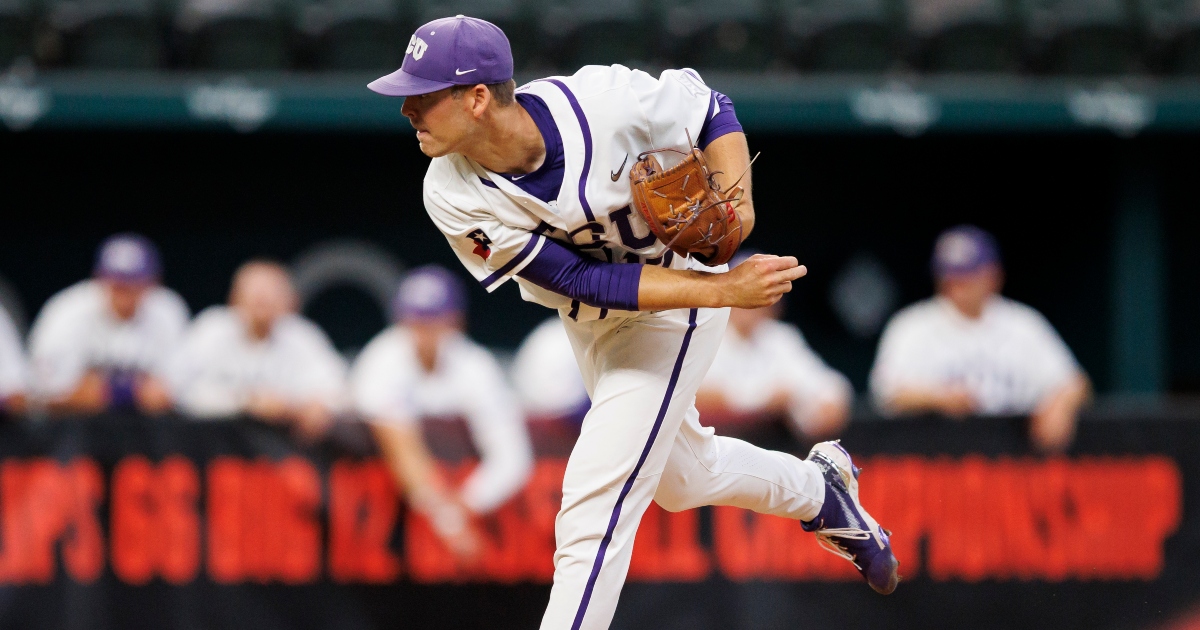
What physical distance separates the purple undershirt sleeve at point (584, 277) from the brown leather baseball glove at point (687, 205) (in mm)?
130

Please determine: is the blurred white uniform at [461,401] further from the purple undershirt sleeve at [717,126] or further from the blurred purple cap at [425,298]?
the purple undershirt sleeve at [717,126]

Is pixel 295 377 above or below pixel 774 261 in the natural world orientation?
below

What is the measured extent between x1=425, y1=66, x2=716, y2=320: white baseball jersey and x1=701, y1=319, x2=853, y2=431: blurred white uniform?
7.88ft

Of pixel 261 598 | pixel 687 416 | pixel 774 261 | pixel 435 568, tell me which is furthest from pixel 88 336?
pixel 774 261

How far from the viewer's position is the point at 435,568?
5.29 m

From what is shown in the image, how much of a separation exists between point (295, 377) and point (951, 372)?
287 centimetres

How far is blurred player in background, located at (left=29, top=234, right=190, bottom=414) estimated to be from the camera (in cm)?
578

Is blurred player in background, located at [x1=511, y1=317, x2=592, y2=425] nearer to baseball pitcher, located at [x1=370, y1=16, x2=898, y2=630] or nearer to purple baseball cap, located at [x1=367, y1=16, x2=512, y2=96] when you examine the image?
baseball pitcher, located at [x1=370, y1=16, x2=898, y2=630]

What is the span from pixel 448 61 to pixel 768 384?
10.1 feet

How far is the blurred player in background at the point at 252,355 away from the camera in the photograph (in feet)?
18.8

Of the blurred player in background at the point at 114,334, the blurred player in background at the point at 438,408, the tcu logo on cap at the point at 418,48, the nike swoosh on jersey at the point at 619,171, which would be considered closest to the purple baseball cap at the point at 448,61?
the tcu logo on cap at the point at 418,48

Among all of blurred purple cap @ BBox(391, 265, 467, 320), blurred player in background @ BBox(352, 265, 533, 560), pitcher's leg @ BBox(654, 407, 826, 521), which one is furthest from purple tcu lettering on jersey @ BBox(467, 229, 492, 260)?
blurred purple cap @ BBox(391, 265, 467, 320)

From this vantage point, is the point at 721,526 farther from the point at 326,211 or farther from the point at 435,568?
the point at 326,211

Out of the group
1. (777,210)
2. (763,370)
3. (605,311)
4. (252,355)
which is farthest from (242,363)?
(777,210)
